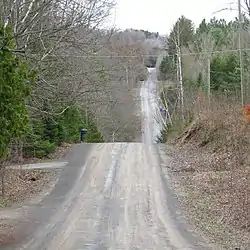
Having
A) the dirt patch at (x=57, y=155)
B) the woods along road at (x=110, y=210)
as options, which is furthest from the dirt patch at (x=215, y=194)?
the dirt patch at (x=57, y=155)

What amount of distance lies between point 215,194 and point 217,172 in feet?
13.8

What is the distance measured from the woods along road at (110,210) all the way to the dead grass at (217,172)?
0.62 meters

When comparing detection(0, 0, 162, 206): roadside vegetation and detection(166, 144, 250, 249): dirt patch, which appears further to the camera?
detection(166, 144, 250, 249): dirt patch

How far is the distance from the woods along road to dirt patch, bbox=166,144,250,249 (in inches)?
18.6

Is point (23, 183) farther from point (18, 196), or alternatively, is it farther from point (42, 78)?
point (42, 78)

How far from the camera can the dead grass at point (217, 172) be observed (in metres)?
14.0

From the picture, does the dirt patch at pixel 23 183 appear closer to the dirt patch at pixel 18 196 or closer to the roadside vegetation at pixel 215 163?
the dirt patch at pixel 18 196

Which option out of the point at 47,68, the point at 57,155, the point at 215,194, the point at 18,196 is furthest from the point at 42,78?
the point at 57,155

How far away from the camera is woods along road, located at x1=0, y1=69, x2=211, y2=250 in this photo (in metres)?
12.2

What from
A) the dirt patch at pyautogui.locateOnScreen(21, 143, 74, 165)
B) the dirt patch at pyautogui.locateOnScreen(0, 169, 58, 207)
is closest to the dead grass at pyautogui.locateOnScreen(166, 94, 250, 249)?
the dirt patch at pyautogui.locateOnScreen(0, 169, 58, 207)

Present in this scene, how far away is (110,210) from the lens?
1619cm

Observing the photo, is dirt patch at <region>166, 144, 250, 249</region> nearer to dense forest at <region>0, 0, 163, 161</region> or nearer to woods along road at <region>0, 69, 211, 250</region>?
woods along road at <region>0, 69, 211, 250</region>

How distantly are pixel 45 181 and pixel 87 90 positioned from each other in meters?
7.86

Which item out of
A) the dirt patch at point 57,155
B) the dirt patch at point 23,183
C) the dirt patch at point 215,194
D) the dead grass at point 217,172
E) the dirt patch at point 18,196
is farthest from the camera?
the dirt patch at point 57,155
